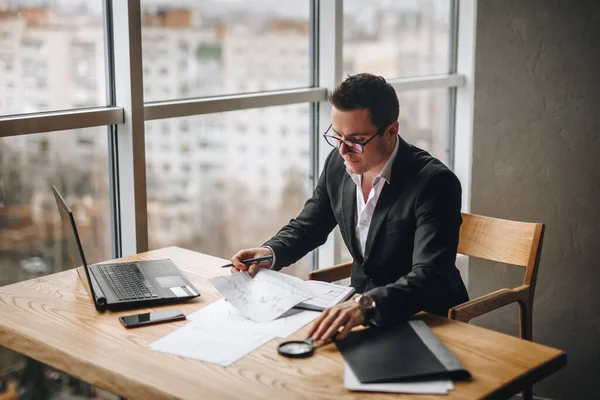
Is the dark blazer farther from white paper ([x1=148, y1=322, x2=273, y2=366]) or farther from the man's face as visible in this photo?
white paper ([x1=148, y1=322, x2=273, y2=366])

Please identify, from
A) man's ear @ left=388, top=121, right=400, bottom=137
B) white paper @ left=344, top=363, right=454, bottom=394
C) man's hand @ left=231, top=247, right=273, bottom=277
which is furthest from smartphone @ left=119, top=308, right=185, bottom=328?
man's ear @ left=388, top=121, right=400, bottom=137

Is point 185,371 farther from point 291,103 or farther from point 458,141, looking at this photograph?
point 458,141

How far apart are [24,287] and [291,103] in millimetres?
1468

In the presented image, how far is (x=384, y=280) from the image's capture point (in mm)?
2439

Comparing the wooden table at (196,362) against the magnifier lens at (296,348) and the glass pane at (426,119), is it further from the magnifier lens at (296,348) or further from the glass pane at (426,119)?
the glass pane at (426,119)

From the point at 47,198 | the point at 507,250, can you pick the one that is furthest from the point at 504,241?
the point at 47,198

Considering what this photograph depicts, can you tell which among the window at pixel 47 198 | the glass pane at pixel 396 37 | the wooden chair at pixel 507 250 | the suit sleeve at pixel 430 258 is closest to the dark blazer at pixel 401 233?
the suit sleeve at pixel 430 258

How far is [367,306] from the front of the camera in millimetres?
1907

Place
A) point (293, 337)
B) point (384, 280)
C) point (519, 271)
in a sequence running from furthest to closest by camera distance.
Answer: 1. point (519, 271)
2. point (384, 280)
3. point (293, 337)

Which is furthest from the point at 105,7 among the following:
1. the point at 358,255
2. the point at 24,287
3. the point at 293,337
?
the point at 293,337

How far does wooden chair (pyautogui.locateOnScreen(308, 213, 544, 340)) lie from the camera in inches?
99.8

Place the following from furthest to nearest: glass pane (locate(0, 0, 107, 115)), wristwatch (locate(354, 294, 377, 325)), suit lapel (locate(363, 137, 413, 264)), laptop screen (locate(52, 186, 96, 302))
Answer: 1. glass pane (locate(0, 0, 107, 115))
2. suit lapel (locate(363, 137, 413, 264))
3. laptop screen (locate(52, 186, 96, 302))
4. wristwatch (locate(354, 294, 377, 325))

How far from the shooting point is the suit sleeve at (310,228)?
8.31 ft

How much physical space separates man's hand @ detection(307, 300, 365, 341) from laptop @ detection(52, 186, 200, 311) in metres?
0.48
